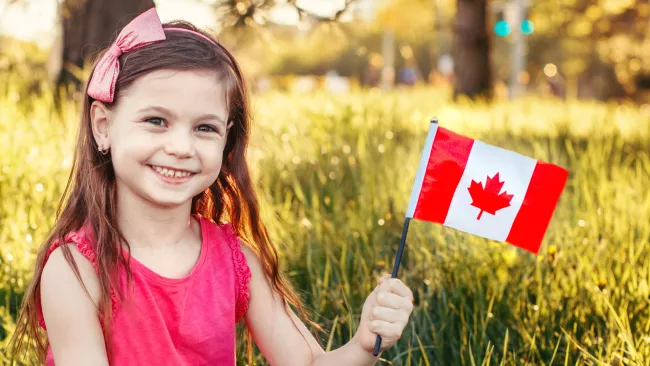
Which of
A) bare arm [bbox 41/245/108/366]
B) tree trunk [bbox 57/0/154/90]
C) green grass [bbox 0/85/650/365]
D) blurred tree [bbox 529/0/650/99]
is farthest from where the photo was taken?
blurred tree [bbox 529/0/650/99]

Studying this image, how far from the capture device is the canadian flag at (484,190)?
2.01m

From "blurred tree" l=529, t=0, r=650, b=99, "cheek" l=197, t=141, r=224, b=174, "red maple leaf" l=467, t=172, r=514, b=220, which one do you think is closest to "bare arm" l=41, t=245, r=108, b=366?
"cheek" l=197, t=141, r=224, b=174

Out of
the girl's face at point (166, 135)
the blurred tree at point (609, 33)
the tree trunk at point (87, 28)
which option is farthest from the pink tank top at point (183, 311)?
the blurred tree at point (609, 33)

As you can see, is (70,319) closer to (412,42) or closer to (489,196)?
(489,196)

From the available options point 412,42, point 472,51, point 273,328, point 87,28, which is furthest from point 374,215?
point 412,42

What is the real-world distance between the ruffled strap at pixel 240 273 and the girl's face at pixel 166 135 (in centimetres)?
22

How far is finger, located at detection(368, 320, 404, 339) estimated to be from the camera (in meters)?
1.85

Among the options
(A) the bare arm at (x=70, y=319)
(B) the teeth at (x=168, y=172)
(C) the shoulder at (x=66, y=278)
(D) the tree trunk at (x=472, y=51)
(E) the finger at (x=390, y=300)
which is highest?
(D) the tree trunk at (x=472, y=51)

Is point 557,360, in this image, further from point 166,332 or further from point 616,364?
point 166,332

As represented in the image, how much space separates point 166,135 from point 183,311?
374mm

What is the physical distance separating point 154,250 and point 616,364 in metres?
1.30

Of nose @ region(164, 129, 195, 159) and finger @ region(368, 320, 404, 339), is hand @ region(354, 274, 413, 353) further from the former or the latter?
nose @ region(164, 129, 195, 159)

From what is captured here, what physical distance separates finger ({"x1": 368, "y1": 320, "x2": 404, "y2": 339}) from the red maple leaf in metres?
0.36

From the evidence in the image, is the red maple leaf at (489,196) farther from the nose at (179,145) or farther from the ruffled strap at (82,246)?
the ruffled strap at (82,246)
